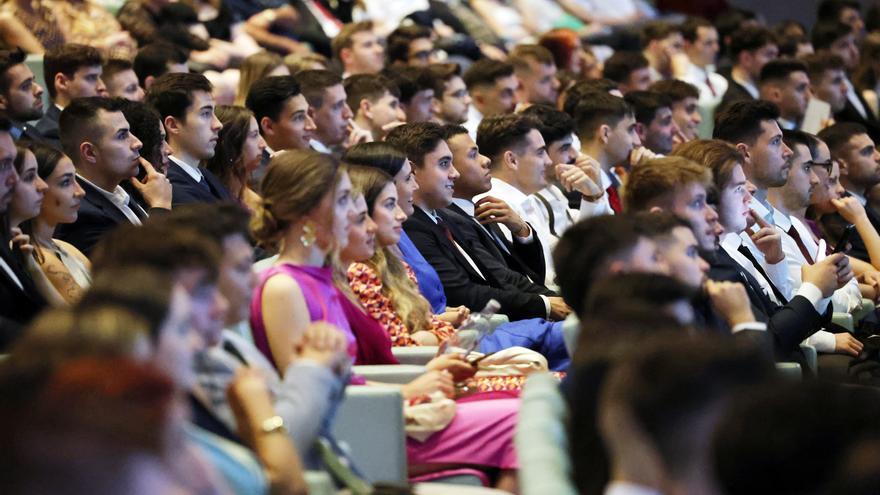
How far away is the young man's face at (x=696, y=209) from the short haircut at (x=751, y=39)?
5446mm

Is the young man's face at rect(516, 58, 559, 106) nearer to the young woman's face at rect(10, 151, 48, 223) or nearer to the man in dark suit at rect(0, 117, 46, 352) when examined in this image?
the young woman's face at rect(10, 151, 48, 223)

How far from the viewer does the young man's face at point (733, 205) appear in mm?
4820

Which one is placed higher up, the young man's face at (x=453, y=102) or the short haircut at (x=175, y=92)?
the short haircut at (x=175, y=92)

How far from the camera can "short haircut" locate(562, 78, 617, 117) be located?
7.21 metres

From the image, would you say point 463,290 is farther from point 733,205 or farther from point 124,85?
point 124,85

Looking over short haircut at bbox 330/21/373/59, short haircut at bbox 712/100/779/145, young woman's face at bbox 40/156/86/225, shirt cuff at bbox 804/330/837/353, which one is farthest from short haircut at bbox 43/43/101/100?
shirt cuff at bbox 804/330/837/353

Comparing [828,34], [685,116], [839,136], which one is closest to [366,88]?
[685,116]

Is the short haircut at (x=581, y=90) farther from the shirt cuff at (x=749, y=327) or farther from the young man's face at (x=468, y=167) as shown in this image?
the shirt cuff at (x=749, y=327)

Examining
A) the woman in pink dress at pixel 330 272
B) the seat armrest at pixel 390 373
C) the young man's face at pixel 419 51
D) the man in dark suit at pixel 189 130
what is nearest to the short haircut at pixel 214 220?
the woman in pink dress at pixel 330 272

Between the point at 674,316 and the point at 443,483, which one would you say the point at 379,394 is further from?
the point at 674,316

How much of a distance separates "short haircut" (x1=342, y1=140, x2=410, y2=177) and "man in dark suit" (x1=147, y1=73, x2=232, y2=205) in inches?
26.6

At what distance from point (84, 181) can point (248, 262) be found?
1955mm

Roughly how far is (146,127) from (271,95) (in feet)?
2.97

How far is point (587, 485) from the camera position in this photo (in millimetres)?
2326
